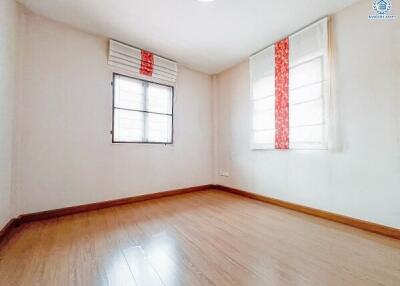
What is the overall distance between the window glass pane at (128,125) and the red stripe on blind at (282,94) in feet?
7.33

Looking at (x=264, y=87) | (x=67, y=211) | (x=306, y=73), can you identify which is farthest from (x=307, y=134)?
(x=67, y=211)

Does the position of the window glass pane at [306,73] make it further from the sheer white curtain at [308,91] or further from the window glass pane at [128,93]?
the window glass pane at [128,93]

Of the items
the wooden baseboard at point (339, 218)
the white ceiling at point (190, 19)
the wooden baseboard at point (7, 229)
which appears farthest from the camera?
the white ceiling at point (190, 19)

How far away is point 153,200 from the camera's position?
302 centimetres

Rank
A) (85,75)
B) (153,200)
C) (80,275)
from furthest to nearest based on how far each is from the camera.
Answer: (153,200), (85,75), (80,275)

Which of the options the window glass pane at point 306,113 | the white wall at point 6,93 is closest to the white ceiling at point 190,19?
the white wall at point 6,93

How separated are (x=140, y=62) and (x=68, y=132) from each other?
154cm

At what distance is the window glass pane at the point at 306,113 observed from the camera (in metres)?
2.30

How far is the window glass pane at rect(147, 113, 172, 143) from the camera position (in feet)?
10.3

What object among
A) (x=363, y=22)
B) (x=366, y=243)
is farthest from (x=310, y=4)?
(x=366, y=243)

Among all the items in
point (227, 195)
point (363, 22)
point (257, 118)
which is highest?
point (363, 22)

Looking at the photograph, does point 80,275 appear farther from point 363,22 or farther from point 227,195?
point 363,22

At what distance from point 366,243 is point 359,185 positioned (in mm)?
640

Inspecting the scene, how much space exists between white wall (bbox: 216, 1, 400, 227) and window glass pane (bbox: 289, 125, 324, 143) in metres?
0.18
